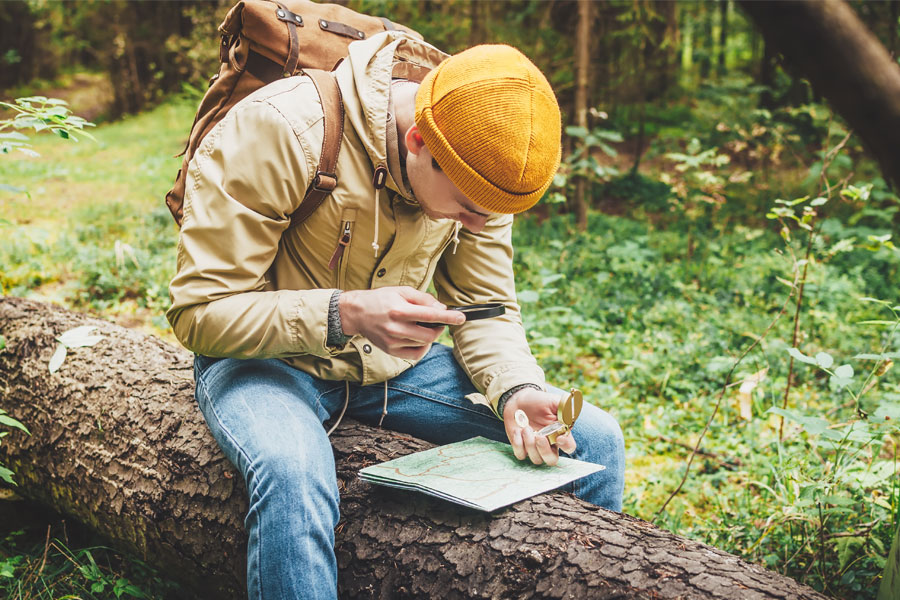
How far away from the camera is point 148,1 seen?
1591cm

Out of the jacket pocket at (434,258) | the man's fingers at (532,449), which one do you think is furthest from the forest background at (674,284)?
the jacket pocket at (434,258)

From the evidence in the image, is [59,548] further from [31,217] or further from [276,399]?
[31,217]

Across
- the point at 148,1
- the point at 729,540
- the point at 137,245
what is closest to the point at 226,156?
the point at 729,540

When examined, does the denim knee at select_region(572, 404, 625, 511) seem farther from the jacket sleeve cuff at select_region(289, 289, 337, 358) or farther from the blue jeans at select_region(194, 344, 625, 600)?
the jacket sleeve cuff at select_region(289, 289, 337, 358)

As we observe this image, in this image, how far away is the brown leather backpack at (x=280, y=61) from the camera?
1.79 meters

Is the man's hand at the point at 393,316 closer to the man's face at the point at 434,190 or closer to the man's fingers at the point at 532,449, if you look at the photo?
the man's face at the point at 434,190

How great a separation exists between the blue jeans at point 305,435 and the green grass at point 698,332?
77 centimetres

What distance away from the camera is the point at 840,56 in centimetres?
60

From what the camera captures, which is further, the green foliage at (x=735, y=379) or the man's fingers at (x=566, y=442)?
the green foliage at (x=735, y=379)

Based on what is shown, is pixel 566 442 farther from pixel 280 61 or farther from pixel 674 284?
pixel 674 284

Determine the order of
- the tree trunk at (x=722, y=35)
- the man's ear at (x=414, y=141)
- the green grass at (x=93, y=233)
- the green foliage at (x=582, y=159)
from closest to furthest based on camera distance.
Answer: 1. the man's ear at (x=414, y=141)
2. the green grass at (x=93, y=233)
3. the green foliage at (x=582, y=159)
4. the tree trunk at (x=722, y=35)

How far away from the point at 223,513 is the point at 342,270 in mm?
759

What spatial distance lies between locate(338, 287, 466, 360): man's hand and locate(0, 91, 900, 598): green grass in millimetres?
1157

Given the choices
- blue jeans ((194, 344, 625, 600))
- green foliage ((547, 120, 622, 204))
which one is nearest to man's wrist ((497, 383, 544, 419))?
blue jeans ((194, 344, 625, 600))
